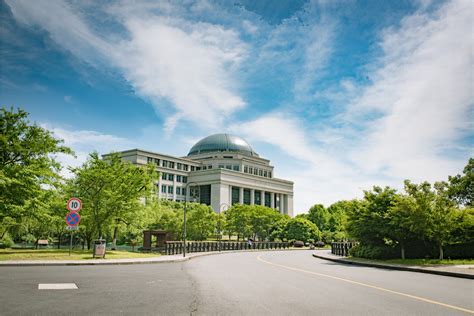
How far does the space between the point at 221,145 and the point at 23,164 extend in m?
109

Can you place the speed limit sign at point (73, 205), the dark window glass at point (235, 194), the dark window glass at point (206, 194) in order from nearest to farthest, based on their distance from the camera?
the speed limit sign at point (73, 205)
the dark window glass at point (206, 194)
the dark window glass at point (235, 194)

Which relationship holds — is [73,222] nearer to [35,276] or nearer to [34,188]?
[34,188]

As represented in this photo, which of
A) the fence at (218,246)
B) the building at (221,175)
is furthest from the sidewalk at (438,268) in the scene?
the building at (221,175)

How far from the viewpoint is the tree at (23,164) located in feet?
80.1

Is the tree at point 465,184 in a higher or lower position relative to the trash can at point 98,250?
higher

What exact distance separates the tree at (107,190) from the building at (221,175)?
236 ft

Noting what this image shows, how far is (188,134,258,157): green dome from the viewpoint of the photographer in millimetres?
135375

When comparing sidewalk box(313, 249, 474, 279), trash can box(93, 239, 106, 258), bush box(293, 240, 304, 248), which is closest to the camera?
sidewalk box(313, 249, 474, 279)

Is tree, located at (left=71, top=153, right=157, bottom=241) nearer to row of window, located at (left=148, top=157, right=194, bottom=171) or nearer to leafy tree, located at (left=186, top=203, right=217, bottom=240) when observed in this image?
leafy tree, located at (left=186, top=203, right=217, bottom=240)

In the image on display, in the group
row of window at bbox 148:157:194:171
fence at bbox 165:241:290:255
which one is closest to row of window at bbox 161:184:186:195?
row of window at bbox 148:157:194:171

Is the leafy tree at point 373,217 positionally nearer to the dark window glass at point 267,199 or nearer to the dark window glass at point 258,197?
the dark window glass at point 258,197

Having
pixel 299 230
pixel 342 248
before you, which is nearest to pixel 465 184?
pixel 299 230

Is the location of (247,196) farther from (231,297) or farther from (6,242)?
(231,297)

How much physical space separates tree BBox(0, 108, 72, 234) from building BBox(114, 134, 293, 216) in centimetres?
7919
